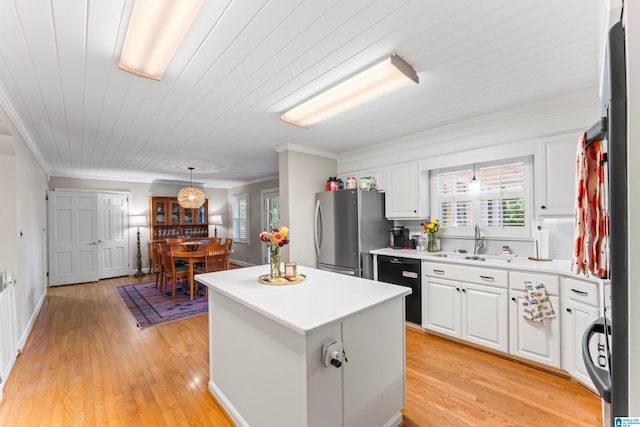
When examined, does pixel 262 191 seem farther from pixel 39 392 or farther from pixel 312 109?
pixel 39 392

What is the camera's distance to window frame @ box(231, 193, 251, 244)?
7.19m

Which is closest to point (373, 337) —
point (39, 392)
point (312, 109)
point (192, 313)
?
point (312, 109)

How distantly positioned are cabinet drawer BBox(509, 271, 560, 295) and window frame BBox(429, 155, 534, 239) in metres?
0.63

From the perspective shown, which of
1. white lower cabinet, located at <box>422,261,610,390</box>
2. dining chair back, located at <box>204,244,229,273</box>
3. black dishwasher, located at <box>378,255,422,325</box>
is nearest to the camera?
white lower cabinet, located at <box>422,261,610,390</box>

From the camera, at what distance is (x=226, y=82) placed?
6.66 ft

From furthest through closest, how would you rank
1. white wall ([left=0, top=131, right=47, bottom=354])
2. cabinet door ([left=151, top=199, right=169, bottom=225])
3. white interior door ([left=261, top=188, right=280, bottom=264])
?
cabinet door ([left=151, top=199, right=169, bottom=225])
white interior door ([left=261, top=188, right=280, bottom=264])
white wall ([left=0, top=131, right=47, bottom=354])

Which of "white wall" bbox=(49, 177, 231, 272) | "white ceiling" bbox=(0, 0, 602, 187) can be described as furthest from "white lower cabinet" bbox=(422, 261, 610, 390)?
"white wall" bbox=(49, 177, 231, 272)

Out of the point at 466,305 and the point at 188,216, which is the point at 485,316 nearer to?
the point at 466,305

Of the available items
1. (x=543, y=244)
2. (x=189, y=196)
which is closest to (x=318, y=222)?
(x=543, y=244)

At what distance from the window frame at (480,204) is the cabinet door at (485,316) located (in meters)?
0.76

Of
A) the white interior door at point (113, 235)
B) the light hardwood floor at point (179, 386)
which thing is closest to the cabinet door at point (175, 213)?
the white interior door at point (113, 235)

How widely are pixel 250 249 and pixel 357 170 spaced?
421 cm

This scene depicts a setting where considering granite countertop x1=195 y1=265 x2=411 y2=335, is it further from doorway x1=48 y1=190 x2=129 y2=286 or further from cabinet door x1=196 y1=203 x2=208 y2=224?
cabinet door x1=196 y1=203 x2=208 y2=224

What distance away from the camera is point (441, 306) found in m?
2.88
